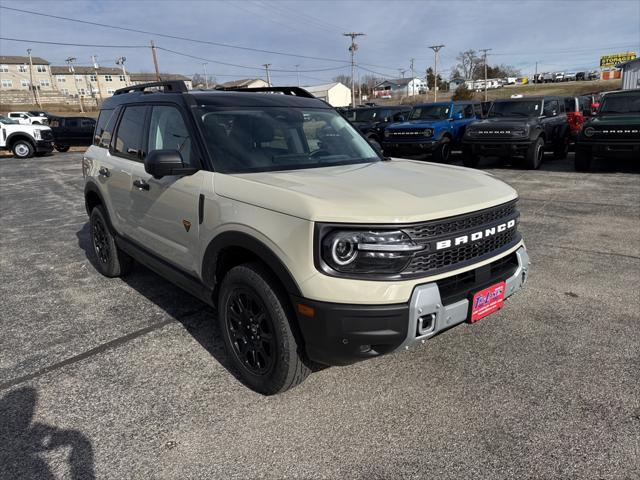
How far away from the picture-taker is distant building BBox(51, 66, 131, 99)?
103 metres

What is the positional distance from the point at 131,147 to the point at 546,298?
3979mm

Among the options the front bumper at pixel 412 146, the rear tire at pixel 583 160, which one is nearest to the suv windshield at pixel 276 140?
the rear tire at pixel 583 160

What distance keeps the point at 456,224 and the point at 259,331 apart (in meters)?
1.30

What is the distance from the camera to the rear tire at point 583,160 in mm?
11022

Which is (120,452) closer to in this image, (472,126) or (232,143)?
(232,143)

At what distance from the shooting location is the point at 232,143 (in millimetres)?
3148

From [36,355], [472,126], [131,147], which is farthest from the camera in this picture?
[472,126]

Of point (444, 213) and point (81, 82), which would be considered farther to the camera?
point (81, 82)

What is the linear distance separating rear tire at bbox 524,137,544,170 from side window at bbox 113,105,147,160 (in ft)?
33.8

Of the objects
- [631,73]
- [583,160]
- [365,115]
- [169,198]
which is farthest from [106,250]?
[631,73]

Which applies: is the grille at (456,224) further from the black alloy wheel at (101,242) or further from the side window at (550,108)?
the side window at (550,108)

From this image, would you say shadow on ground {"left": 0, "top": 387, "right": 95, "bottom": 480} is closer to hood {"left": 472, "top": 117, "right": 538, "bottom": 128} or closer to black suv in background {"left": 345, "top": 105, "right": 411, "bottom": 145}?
hood {"left": 472, "top": 117, "right": 538, "bottom": 128}

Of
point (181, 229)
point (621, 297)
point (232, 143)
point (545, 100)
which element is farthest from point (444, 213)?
A: point (545, 100)

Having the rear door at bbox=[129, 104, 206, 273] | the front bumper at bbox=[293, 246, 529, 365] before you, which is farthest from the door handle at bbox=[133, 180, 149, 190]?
the front bumper at bbox=[293, 246, 529, 365]
